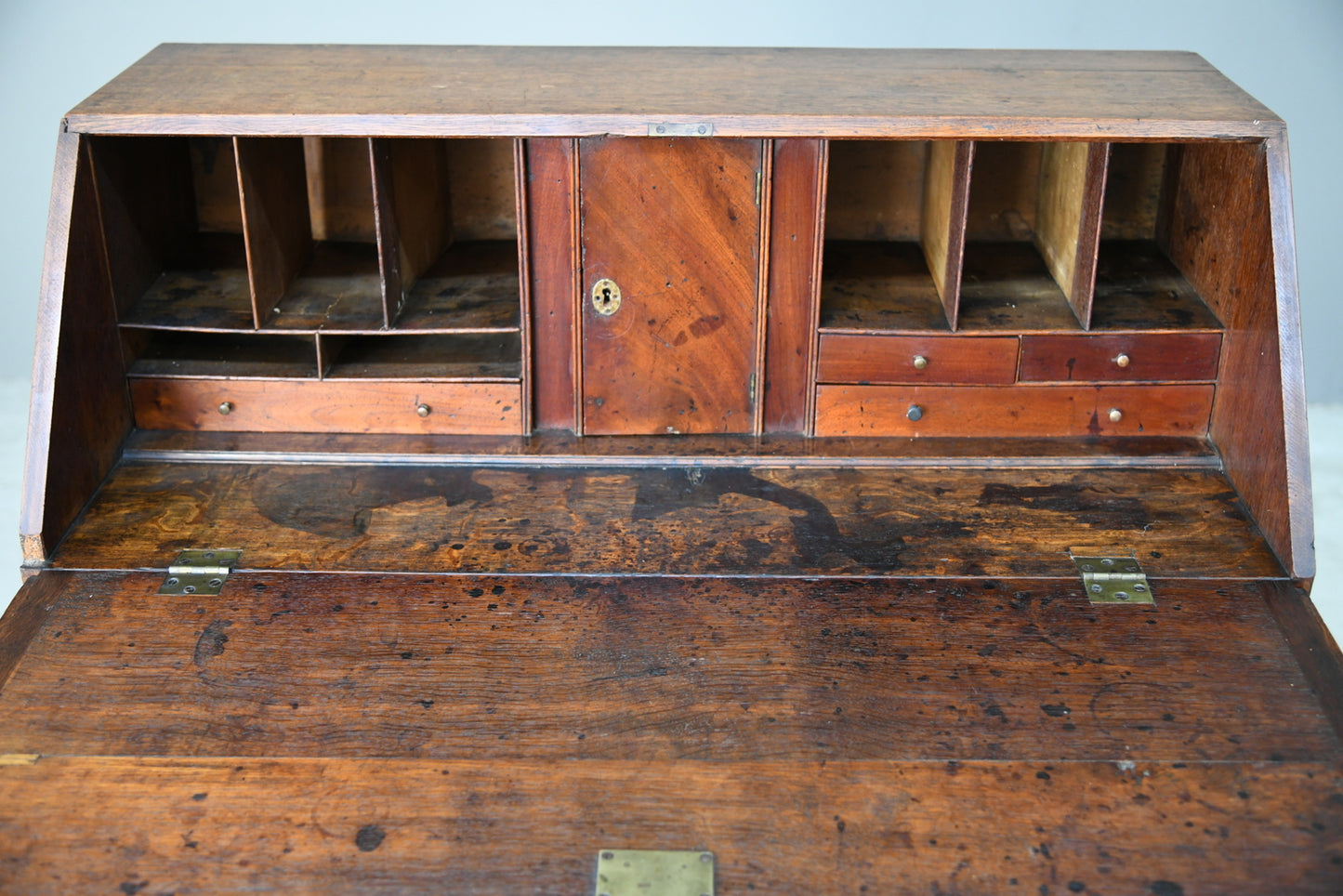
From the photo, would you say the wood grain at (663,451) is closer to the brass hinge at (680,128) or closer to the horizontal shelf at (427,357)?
the horizontal shelf at (427,357)

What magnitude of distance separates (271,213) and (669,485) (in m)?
0.92

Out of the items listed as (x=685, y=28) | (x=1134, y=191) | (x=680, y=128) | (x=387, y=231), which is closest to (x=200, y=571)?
(x=387, y=231)

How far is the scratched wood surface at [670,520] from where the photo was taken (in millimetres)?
2336

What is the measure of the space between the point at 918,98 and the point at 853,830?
4.43ft

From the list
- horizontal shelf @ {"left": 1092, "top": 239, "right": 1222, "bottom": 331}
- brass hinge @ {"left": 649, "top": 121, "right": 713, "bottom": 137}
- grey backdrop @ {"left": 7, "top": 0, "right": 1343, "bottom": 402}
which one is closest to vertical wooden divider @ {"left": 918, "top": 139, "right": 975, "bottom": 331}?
horizontal shelf @ {"left": 1092, "top": 239, "right": 1222, "bottom": 331}

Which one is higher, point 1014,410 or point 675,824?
point 1014,410

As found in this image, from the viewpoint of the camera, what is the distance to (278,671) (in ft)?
6.85

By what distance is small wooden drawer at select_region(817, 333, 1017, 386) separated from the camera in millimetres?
2598

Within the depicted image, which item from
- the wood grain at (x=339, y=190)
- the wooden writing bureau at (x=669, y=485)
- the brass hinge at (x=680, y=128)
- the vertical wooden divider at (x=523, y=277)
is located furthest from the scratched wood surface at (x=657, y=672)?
the wood grain at (x=339, y=190)

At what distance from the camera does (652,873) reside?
5.79ft

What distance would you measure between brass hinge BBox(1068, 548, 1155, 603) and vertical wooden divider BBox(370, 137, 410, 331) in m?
1.32

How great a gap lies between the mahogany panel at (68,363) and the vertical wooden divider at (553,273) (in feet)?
2.55

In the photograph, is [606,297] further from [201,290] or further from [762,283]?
[201,290]

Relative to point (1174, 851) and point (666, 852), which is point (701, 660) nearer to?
point (666, 852)
